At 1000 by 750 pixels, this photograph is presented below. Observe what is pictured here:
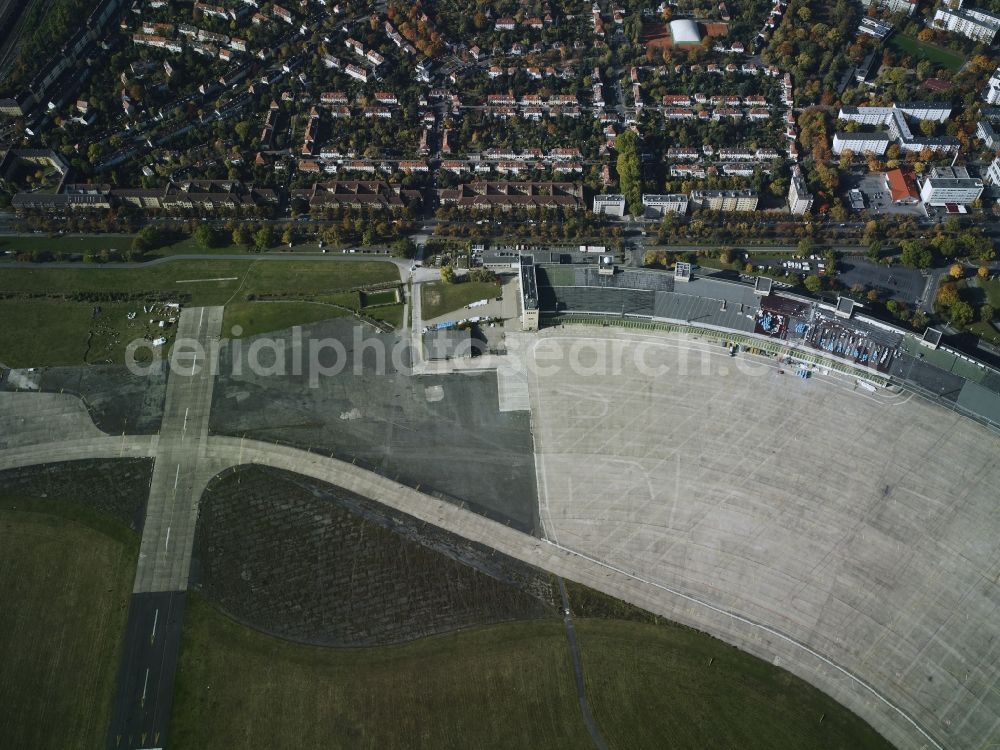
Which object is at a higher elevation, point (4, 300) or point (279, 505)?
point (4, 300)

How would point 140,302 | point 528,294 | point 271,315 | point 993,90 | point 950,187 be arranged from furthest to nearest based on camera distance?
1. point 993,90
2. point 950,187
3. point 140,302
4. point 271,315
5. point 528,294

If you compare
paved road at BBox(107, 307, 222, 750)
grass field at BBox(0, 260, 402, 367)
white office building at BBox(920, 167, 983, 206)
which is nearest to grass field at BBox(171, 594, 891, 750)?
paved road at BBox(107, 307, 222, 750)

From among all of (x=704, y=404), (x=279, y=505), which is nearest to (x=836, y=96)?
(x=704, y=404)

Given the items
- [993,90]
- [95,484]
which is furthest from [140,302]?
[993,90]

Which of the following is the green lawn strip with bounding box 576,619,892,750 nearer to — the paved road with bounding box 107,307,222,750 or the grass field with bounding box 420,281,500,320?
the paved road with bounding box 107,307,222,750

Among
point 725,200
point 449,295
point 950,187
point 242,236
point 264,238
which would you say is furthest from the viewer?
point 725,200

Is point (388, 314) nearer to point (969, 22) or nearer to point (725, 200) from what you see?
point (725, 200)

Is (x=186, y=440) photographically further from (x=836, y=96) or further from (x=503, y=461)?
(x=836, y=96)
